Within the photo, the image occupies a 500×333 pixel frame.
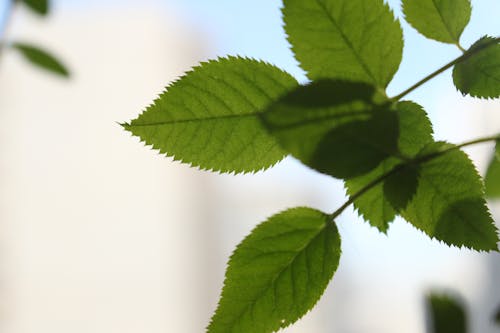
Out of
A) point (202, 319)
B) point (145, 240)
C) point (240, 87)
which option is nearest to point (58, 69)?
point (240, 87)

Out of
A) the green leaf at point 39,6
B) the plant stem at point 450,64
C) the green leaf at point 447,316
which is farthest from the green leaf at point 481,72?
the green leaf at point 39,6

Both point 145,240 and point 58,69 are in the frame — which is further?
point 145,240

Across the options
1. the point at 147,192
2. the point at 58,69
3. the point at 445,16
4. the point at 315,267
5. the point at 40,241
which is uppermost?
the point at 147,192

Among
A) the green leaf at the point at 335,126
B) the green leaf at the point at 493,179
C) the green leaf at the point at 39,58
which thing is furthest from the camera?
the green leaf at the point at 39,58

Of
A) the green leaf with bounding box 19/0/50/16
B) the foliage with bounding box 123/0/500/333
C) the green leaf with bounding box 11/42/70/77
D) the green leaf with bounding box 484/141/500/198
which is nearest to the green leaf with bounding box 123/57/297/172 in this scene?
the foliage with bounding box 123/0/500/333

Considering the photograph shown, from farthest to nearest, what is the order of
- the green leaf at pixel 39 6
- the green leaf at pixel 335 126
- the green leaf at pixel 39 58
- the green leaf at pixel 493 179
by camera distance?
the green leaf at pixel 39 58 → the green leaf at pixel 39 6 → the green leaf at pixel 493 179 → the green leaf at pixel 335 126

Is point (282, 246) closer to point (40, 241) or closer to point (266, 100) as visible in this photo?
point (266, 100)

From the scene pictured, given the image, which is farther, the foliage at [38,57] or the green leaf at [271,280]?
the foliage at [38,57]

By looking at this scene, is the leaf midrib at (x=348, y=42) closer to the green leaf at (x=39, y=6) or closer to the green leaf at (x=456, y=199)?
the green leaf at (x=456, y=199)
